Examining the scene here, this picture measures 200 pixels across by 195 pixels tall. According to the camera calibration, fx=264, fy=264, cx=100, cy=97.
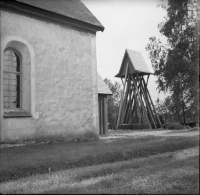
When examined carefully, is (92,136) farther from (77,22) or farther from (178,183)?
(178,183)

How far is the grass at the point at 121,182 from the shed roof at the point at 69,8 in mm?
8412

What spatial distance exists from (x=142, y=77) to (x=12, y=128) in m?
20.9

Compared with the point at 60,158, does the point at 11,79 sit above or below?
above

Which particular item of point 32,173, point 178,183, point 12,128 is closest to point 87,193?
point 178,183

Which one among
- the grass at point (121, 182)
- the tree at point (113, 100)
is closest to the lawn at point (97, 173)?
the grass at point (121, 182)

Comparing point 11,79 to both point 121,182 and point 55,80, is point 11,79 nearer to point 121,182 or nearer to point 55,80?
point 55,80

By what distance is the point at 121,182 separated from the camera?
5.35m

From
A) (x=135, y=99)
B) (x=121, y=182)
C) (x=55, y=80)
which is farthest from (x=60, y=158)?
(x=135, y=99)

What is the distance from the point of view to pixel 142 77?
97.3 ft

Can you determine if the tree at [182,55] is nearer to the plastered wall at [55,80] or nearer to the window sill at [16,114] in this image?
the plastered wall at [55,80]

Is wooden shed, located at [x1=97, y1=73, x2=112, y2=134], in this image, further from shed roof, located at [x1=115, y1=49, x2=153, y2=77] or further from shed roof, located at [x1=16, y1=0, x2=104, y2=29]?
shed roof, located at [x1=115, y1=49, x2=153, y2=77]

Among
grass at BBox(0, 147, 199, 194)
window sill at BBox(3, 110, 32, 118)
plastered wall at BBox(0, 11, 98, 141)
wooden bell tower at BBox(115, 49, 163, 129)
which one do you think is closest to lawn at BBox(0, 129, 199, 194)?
grass at BBox(0, 147, 199, 194)

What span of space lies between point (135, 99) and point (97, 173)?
2301 centimetres

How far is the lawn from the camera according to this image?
196 inches
